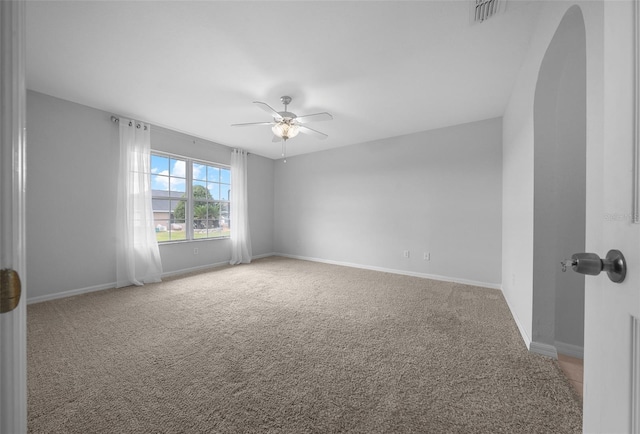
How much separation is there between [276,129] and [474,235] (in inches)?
128

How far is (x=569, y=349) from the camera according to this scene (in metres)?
1.82

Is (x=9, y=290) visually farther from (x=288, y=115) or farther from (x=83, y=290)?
(x=83, y=290)

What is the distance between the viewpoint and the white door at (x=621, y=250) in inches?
17.5

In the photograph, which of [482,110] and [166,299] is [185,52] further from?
[482,110]

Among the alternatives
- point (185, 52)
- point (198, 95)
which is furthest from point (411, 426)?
point (198, 95)

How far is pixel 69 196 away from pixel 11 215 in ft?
12.2

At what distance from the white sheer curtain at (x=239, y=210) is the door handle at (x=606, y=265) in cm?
510

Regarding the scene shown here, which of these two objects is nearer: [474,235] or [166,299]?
[166,299]

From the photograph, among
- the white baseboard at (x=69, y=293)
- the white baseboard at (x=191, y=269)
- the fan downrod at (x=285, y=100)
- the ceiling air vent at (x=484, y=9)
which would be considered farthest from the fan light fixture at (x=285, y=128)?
the white baseboard at (x=69, y=293)

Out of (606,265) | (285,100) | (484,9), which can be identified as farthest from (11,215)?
(285,100)

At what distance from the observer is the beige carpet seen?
126 centimetres

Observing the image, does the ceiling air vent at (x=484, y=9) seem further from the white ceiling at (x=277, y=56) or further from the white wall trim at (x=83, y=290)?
the white wall trim at (x=83, y=290)

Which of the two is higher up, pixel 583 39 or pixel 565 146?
pixel 583 39

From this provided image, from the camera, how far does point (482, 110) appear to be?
10.6 ft
